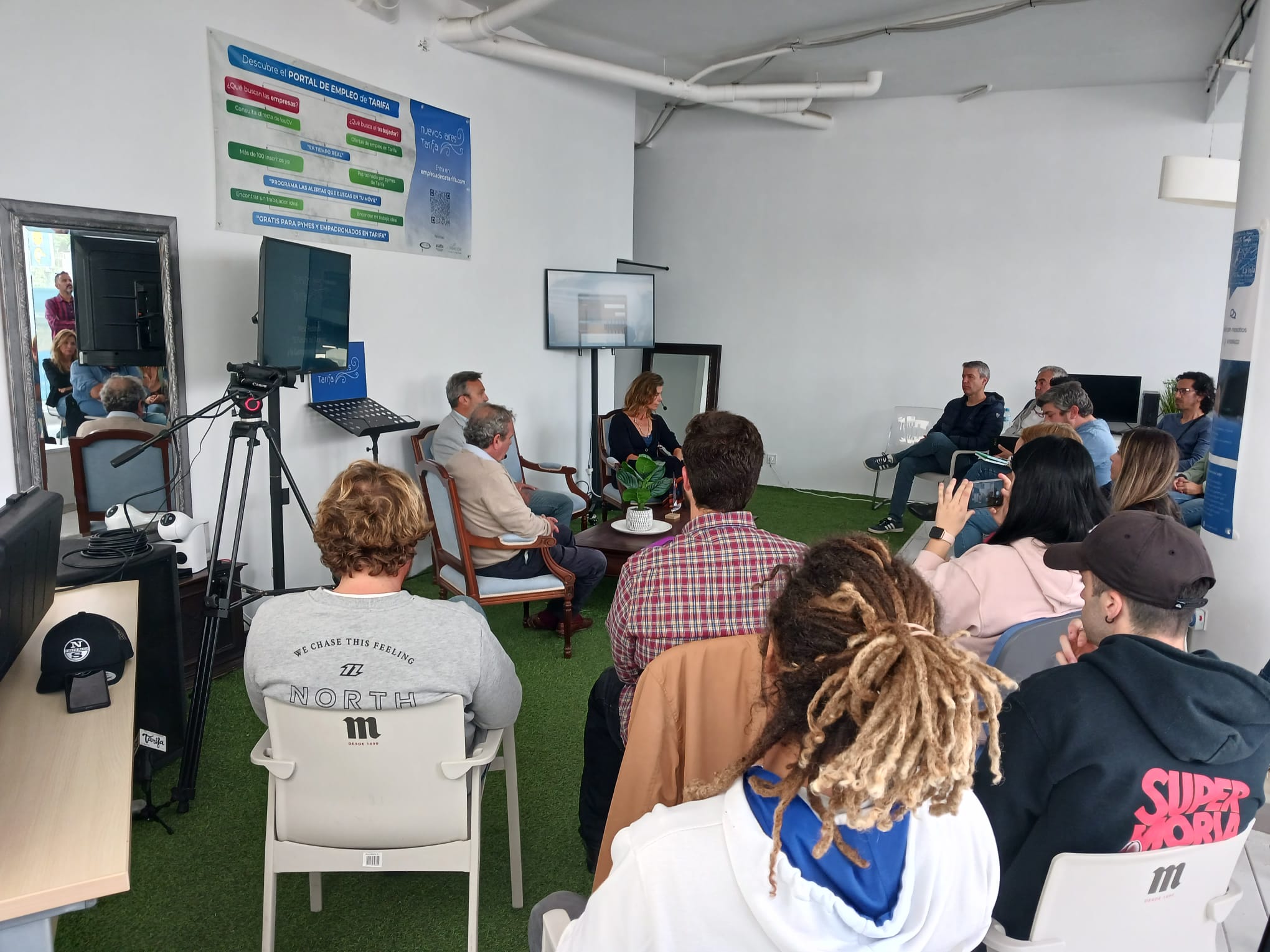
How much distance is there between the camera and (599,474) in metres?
6.11

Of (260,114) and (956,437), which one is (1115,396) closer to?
(956,437)

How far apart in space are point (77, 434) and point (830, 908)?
10.8ft

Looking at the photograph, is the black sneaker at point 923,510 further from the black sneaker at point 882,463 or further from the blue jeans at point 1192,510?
the blue jeans at point 1192,510

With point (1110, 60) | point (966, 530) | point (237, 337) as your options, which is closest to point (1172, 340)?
point (1110, 60)

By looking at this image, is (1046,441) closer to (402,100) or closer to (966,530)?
(966,530)

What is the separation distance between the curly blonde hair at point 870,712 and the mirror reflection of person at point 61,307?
3102mm

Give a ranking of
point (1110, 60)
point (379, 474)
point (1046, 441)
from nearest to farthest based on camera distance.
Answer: point (379, 474) → point (1046, 441) → point (1110, 60)

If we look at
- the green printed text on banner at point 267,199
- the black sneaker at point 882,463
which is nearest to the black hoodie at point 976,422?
the black sneaker at point 882,463

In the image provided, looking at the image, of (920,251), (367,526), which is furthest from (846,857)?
(920,251)

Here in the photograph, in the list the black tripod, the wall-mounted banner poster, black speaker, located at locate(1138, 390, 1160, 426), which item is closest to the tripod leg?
the black tripod

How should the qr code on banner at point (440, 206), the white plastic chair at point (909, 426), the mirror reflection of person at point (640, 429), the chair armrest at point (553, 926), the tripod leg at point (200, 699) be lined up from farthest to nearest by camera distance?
the white plastic chair at point (909, 426), the mirror reflection of person at point (640, 429), the qr code on banner at point (440, 206), the tripod leg at point (200, 699), the chair armrest at point (553, 926)

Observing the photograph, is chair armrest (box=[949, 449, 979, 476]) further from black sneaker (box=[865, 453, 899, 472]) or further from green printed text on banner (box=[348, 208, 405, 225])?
green printed text on banner (box=[348, 208, 405, 225])

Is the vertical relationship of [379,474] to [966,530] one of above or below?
→ above

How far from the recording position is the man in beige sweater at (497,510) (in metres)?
3.62
